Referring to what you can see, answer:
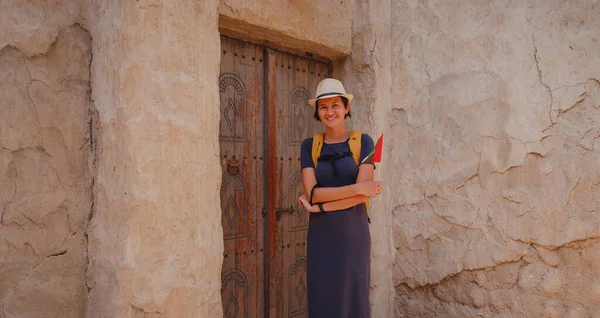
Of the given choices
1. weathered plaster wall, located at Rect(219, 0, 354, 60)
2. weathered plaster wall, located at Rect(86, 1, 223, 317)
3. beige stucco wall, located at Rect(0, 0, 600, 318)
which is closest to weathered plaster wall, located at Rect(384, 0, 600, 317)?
beige stucco wall, located at Rect(0, 0, 600, 318)

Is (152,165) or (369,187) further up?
(152,165)

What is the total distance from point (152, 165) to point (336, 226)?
0.97m

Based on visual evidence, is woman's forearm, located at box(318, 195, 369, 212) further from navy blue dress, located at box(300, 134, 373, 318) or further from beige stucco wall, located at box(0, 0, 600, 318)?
beige stucco wall, located at box(0, 0, 600, 318)

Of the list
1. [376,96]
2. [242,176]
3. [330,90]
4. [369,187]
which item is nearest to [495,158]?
[376,96]

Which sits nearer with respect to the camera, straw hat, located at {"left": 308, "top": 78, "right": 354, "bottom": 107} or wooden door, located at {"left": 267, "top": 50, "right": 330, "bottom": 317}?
straw hat, located at {"left": 308, "top": 78, "right": 354, "bottom": 107}

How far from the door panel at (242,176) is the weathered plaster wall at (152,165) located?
1.44 ft

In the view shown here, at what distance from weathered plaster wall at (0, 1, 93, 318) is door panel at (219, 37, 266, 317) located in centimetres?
87

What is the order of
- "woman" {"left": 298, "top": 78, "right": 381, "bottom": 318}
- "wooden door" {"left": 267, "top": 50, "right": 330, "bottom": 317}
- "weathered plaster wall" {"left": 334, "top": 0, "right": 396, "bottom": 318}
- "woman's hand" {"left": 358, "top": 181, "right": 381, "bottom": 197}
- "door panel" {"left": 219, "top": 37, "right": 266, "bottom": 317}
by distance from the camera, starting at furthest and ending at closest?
"weathered plaster wall" {"left": 334, "top": 0, "right": 396, "bottom": 318}, "wooden door" {"left": 267, "top": 50, "right": 330, "bottom": 317}, "door panel" {"left": 219, "top": 37, "right": 266, "bottom": 317}, "woman" {"left": 298, "top": 78, "right": 381, "bottom": 318}, "woman's hand" {"left": 358, "top": 181, "right": 381, "bottom": 197}

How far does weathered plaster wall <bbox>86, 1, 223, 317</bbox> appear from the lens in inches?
85.0

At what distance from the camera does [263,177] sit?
318cm

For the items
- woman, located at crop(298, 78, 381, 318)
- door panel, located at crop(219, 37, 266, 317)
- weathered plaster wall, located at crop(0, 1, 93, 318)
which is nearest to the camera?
weathered plaster wall, located at crop(0, 1, 93, 318)

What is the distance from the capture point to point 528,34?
2965 mm

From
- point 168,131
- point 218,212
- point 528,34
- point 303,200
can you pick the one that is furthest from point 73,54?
point 528,34

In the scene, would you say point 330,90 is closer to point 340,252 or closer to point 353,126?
point 340,252
